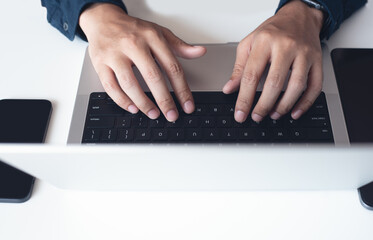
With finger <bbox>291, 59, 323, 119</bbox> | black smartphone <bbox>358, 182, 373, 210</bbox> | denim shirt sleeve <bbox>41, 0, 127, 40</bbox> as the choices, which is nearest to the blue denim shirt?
denim shirt sleeve <bbox>41, 0, 127, 40</bbox>

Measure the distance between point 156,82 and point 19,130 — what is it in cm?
26

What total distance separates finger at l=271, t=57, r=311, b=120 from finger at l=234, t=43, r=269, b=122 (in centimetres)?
5

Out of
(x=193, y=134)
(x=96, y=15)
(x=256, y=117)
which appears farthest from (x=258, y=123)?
(x=96, y=15)

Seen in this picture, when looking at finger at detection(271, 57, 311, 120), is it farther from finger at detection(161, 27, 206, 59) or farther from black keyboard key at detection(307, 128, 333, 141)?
finger at detection(161, 27, 206, 59)

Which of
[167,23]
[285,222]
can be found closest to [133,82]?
[167,23]

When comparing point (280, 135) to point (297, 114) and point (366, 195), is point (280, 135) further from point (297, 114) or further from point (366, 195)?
point (366, 195)

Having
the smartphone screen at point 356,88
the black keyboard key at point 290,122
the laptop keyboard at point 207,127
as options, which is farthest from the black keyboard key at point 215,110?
the smartphone screen at point 356,88

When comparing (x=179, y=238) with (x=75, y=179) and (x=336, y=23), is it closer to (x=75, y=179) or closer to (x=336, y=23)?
(x=75, y=179)

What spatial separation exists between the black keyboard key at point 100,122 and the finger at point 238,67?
0.21 metres

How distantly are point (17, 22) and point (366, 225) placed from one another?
79 centimetres

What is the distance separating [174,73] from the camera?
1.87 feet

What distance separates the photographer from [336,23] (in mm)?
653

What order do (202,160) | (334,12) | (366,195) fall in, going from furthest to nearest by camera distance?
(334,12)
(366,195)
(202,160)

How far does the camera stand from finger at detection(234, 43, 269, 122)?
0.55 m
